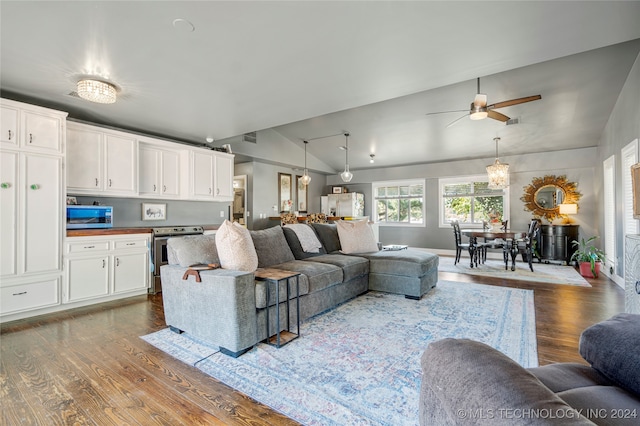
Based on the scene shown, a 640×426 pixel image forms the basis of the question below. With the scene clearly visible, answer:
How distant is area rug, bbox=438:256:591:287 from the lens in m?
4.84

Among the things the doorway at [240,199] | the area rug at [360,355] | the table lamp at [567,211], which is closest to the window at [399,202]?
the table lamp at [567,211]

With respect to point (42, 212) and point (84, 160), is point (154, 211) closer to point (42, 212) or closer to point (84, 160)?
point (84, 160)

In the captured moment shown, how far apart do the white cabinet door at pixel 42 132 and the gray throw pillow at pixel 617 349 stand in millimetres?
4850

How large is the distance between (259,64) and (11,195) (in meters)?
2.95

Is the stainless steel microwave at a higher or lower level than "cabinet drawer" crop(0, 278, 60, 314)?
higher

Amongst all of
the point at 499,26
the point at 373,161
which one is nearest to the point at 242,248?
the point at 499,26

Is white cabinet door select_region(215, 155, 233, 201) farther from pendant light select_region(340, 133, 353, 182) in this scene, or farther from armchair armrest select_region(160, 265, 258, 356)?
armchair armrest select_region(160, 265, 258, 356)

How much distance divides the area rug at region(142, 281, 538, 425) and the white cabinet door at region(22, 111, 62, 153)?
2.53 meters

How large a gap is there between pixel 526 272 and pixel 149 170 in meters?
6.82

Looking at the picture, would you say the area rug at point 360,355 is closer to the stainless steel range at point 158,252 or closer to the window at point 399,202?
the stainless steel range at point 158,252

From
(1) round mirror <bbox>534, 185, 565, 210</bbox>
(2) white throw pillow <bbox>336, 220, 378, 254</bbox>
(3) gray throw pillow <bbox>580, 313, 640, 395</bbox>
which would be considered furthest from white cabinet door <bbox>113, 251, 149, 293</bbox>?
(1) round mirror <bbox>534, 185, 565, 210</bbox>

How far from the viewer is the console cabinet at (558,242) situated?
625cm

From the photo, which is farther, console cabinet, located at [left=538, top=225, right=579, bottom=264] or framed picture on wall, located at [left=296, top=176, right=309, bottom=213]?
Result: framed picture on wall, located at [left=296, top=176, right=309, bottom=213]

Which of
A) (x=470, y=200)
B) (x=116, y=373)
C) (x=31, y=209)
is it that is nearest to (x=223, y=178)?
(x=31, y=209)
